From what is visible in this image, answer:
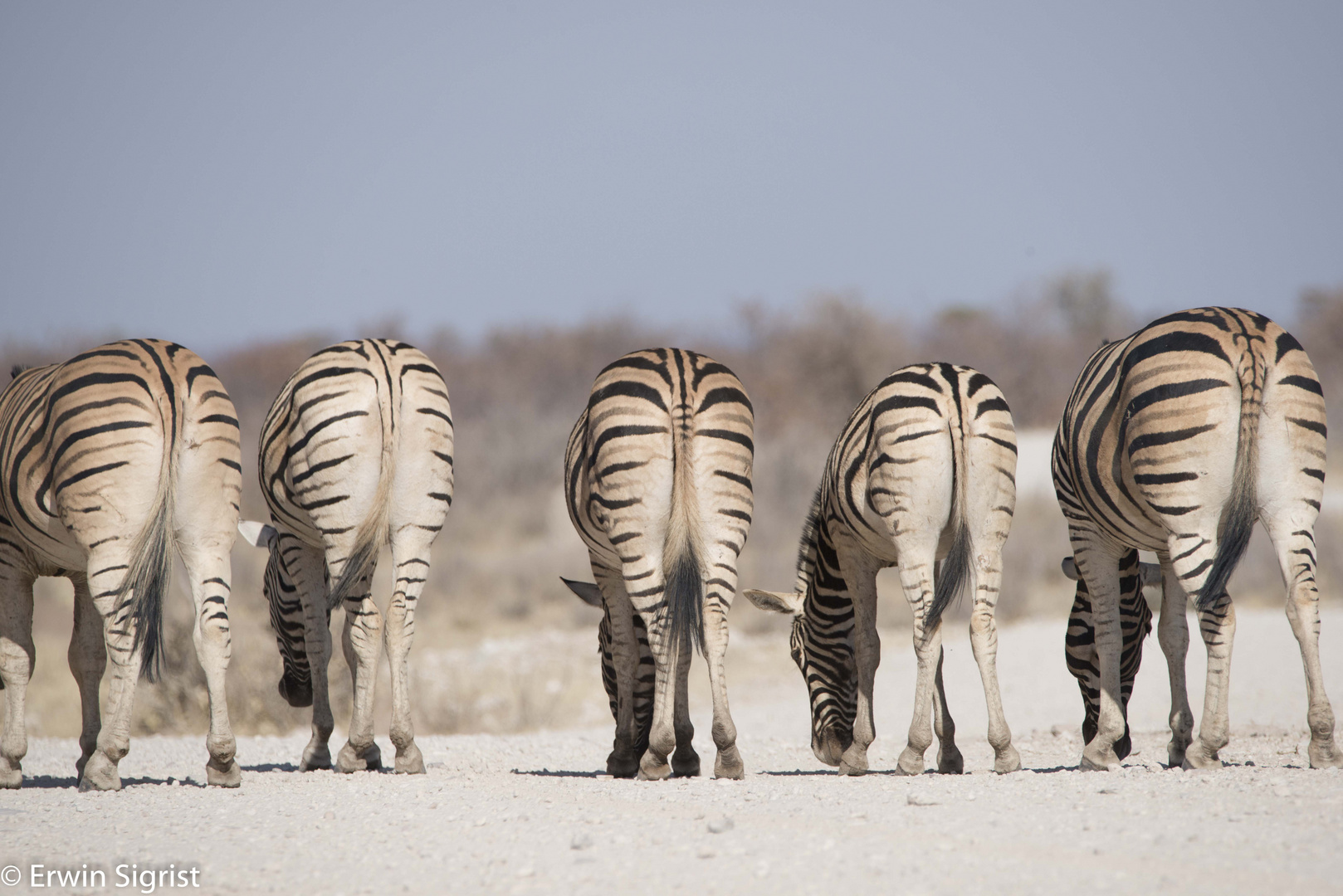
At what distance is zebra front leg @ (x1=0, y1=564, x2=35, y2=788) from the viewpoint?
6.83 meters

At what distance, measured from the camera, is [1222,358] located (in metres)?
5.80

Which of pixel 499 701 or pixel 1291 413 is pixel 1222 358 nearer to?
pixel 1291 413

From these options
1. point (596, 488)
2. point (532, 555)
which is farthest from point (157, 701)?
point (532, 555)

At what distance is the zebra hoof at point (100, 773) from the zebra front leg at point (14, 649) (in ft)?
2.86

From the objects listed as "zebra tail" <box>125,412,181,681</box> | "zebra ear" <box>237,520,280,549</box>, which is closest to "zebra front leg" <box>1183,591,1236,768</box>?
"zebra tail" <box>125,412,181,681</box>

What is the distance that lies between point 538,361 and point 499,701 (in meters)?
30.1

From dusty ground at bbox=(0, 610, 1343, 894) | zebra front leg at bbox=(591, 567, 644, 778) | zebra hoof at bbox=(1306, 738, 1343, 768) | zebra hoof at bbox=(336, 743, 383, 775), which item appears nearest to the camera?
dusty ground at bbox=(0, 610, 1343, 894)

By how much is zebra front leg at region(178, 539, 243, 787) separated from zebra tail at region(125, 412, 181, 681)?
14 cm

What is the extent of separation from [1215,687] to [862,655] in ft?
6.86

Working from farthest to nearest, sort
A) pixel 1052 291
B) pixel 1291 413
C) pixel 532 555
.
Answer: pixel 1052 291 < pixel 532 555 < pixel 1291 413

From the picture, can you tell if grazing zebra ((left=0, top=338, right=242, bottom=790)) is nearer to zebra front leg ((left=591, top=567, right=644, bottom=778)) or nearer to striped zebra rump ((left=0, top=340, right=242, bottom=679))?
striped zebra rump ((left=0, top=340, right=242, bottom=679))

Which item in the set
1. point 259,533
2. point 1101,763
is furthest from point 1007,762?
point 259,533

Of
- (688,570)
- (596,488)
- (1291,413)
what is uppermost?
(1291,413)

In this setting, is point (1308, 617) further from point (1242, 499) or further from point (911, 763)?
point (911, 763)
